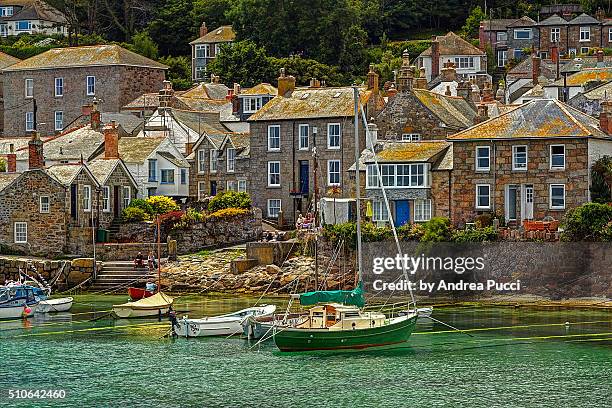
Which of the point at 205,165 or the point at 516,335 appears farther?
the point at 205,165

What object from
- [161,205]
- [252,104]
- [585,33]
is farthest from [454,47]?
[161,205]

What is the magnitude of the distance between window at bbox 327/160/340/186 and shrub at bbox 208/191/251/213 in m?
4.89

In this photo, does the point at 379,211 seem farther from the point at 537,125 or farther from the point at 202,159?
the point at 202,159

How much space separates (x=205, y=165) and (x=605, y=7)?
67.9 meters

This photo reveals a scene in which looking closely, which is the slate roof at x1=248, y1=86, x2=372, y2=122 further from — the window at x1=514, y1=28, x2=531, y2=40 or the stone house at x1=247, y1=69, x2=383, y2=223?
the window at x1=514, y1=28, x2=531, y2=40

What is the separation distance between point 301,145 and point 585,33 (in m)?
58.9

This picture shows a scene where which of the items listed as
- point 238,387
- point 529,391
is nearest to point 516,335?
point 529,391

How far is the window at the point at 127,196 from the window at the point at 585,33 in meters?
64.0

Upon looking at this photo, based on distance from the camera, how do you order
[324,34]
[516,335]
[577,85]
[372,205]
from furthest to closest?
[324,34], [577,85], [372,205], [516,335]

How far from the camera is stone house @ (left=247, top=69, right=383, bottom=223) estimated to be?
8544 cm

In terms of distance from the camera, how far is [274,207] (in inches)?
3457

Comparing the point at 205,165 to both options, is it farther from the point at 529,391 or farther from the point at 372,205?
the point at 529,391

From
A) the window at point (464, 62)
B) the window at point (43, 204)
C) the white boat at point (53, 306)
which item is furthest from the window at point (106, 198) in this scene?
the window at point (464, 62)

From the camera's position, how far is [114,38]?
149875 mm
